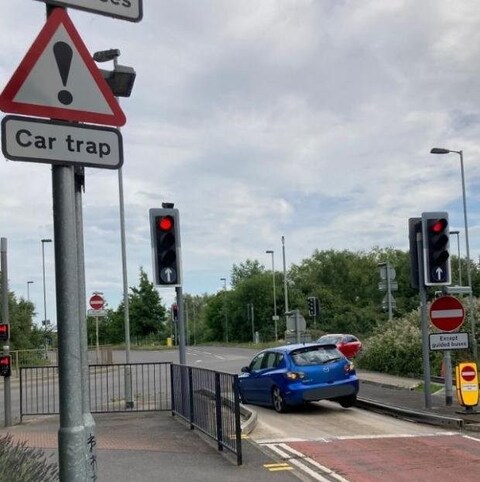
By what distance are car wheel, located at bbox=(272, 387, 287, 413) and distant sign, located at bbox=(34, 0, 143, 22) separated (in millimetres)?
11820

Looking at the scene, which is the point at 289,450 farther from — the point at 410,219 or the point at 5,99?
the point at 5,99

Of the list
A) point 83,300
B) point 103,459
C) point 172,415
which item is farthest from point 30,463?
point 172,415

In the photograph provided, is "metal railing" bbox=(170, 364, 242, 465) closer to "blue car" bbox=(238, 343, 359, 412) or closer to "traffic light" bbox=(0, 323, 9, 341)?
"blue car" bbox=(238, 343, 359, 412)

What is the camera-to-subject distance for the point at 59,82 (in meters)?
3.52

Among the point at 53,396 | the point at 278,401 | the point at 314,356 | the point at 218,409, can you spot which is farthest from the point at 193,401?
the point at 53,396

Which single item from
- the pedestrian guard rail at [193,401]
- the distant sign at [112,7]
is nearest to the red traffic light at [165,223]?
the pedestrian guard rail at [193,401]

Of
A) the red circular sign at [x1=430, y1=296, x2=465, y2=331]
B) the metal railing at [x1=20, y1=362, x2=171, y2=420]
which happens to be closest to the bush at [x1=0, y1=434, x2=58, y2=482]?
the metal railing at [x1=20, y1=362, x2=171, y2=420]

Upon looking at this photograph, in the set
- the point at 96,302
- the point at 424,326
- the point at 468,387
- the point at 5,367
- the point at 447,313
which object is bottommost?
the point at 468,387

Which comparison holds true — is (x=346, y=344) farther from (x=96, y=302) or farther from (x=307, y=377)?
(x=307, y=377)

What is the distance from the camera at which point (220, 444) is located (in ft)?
31.1

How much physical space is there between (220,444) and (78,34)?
704 centimetres

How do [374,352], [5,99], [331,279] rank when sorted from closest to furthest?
[5,99]
[374,352]
[331,279]

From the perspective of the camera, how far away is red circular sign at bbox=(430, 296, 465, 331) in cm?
1408

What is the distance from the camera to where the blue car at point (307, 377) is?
1440 centimetres
